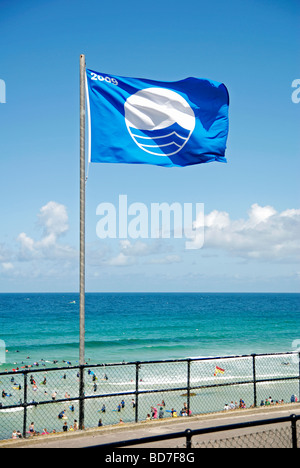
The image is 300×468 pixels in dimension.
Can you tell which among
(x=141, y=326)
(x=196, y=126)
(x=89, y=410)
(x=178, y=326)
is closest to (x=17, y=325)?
(x=141, y=326)

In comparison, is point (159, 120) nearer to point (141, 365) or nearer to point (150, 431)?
point (150, 431)

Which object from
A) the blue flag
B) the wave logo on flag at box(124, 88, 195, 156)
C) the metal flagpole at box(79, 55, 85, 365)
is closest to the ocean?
the metal flagpole at box(79, 55, 85, 365)

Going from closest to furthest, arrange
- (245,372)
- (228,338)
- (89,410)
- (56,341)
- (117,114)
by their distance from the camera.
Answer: (117,114) < (89,410) < (245,372) < (56,341) < (228,338)

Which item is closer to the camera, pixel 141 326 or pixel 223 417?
pixel 223 417

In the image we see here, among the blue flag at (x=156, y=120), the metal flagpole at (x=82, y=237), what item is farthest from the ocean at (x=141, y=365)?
the blue flag at (x=156, y=120)

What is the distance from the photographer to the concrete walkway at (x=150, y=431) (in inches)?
343

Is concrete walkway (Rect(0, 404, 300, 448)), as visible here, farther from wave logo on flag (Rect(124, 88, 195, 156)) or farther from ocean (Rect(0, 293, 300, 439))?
wave logo on flag (Rect(124, 88, 195, 156))

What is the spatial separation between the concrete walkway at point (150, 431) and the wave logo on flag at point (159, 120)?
238 inches

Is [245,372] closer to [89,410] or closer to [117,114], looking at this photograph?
[89,410]

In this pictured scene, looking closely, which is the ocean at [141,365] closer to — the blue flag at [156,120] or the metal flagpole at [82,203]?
the metal flagpole at [82,203]

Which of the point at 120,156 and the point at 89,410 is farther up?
the point at 120,156
